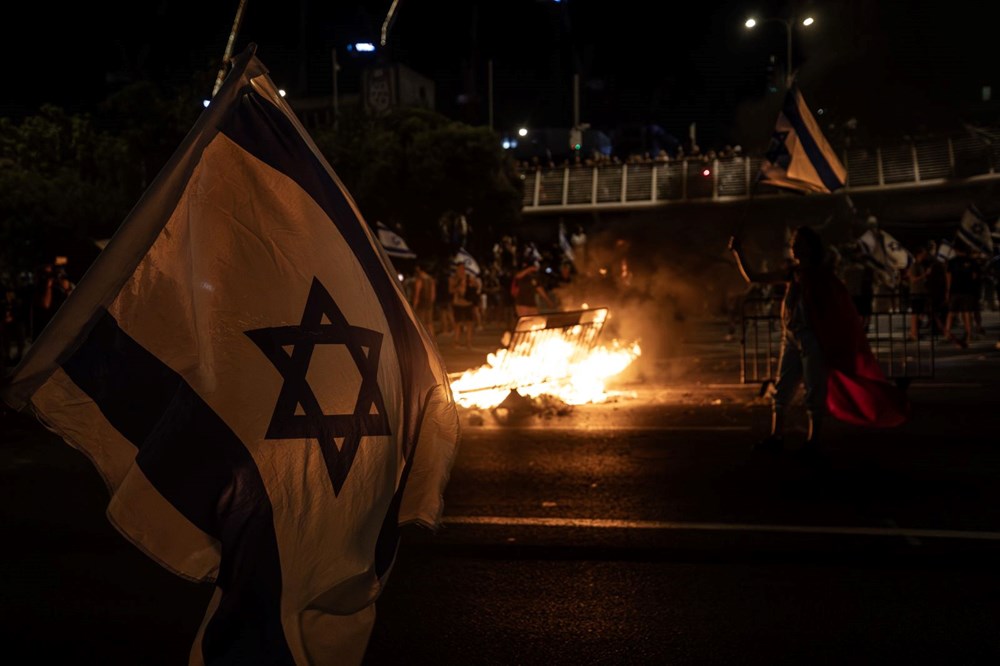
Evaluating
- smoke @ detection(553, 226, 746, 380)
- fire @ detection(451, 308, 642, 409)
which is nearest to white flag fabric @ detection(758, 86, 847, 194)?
fire @ detection(451, 308, 642, 409)

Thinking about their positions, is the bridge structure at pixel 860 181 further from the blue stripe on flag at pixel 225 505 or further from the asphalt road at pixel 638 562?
the blue stripe on flag at pixel 225 505

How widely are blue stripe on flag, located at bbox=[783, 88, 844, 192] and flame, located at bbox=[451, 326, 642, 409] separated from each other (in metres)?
3.18

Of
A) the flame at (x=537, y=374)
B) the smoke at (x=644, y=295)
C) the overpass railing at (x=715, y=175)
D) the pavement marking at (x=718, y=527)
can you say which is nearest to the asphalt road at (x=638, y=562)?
the pavement marking at (x=718, y=527)

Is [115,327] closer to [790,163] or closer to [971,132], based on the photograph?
[790,163]

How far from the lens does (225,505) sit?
2.66m

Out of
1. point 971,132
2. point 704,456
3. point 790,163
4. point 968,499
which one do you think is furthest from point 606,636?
point 971,132

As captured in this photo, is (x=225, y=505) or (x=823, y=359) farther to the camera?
A: (x=823, y=359)

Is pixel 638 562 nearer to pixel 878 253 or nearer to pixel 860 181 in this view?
pixel 878 253

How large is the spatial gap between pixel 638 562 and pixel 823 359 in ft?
11.2

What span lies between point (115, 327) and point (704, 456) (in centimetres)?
590

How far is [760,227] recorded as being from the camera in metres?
36.1

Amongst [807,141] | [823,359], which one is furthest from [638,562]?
[807,141]

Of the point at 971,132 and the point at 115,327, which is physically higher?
the point at 971,132

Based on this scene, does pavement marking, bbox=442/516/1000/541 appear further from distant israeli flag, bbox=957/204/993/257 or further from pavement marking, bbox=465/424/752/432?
distant israeli flag, bbox=957/204/993/257
